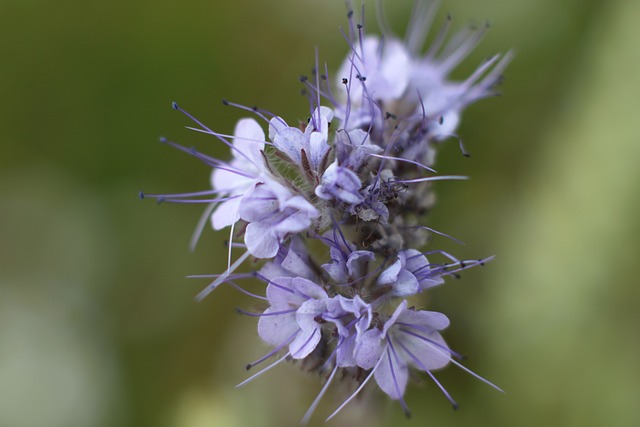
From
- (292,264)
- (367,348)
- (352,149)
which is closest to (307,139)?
(352,149)

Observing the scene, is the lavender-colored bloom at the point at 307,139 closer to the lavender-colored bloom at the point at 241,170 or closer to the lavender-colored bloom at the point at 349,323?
the lavender-colored bloom at the point at 241,170

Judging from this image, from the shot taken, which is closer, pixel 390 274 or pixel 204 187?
pixel 390 274

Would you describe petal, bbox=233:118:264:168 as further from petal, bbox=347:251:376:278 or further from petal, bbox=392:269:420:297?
petal, bbox=392:269:420:297

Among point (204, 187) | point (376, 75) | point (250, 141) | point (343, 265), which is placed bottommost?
point (204, 187)

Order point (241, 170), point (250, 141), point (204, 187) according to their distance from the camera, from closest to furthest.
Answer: point (250, 141) → point (241, 170) → point (204, 187)

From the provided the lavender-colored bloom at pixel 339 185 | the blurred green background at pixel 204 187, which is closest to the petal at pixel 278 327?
the lavender-colored bloom at pixel 339 185

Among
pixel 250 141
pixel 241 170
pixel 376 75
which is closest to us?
pixel 250 141

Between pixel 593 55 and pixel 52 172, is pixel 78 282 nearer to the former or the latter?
pixel 52 172

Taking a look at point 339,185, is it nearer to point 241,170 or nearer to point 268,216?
point 268,216
